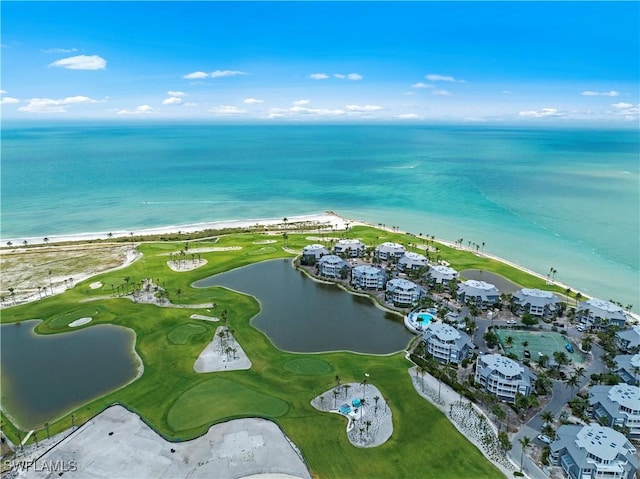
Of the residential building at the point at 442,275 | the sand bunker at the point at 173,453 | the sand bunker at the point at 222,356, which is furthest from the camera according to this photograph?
the residential building at the point at 442,275

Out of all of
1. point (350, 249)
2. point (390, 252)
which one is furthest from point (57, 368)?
point (390, 252)

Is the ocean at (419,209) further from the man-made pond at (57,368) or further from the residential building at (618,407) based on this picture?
the man-made pond at (57,368)

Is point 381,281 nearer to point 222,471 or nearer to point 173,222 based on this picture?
point 222,471

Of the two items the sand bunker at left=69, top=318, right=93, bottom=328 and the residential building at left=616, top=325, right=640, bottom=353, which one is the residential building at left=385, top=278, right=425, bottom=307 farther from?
the sand bunker at left=69, top=318, right=93, bottom=328

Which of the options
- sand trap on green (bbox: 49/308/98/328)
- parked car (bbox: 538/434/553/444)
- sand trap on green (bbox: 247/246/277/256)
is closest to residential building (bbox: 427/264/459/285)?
sand trap on green (bbox: 247/246/277/256)

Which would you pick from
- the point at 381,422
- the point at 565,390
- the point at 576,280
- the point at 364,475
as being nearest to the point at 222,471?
the point at 364,475

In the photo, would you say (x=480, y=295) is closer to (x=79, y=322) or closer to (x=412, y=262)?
(x=412, y=262)
